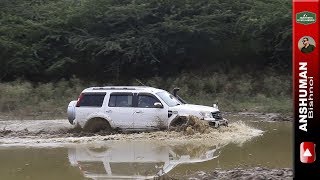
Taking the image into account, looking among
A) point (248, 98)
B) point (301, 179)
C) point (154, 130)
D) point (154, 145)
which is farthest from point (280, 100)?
point (301, 179)

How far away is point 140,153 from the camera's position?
13289 mm

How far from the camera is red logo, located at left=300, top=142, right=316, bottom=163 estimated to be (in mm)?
4621

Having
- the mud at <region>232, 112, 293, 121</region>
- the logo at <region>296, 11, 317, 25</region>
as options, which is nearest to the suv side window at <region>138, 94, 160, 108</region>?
the mud at <region>232, 112, 293, 121</region>

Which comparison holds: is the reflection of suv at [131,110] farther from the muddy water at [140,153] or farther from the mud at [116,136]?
the muddy water at [140,153]

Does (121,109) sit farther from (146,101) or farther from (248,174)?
(248,174)

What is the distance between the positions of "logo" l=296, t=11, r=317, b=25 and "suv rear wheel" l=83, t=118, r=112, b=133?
12.8 meters

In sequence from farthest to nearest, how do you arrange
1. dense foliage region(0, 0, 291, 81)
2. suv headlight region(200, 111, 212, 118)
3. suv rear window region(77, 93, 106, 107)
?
dense foliage region(0, 0, 291, 81), suv rear window region(77, 93, 106, 107), suv headlight region(200, 111, 212, 118)

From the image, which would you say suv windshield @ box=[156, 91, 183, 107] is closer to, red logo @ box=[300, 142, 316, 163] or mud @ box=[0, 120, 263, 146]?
mud @ box=[0, 120, 263, 146]

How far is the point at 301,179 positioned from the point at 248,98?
78.5 feet

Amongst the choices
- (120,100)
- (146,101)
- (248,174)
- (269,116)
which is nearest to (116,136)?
(120,100)

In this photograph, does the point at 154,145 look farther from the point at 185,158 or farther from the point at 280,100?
the point at 280,100

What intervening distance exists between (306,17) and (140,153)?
922 centimetres

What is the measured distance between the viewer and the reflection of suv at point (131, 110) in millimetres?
16219

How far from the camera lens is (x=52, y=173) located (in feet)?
35.9
